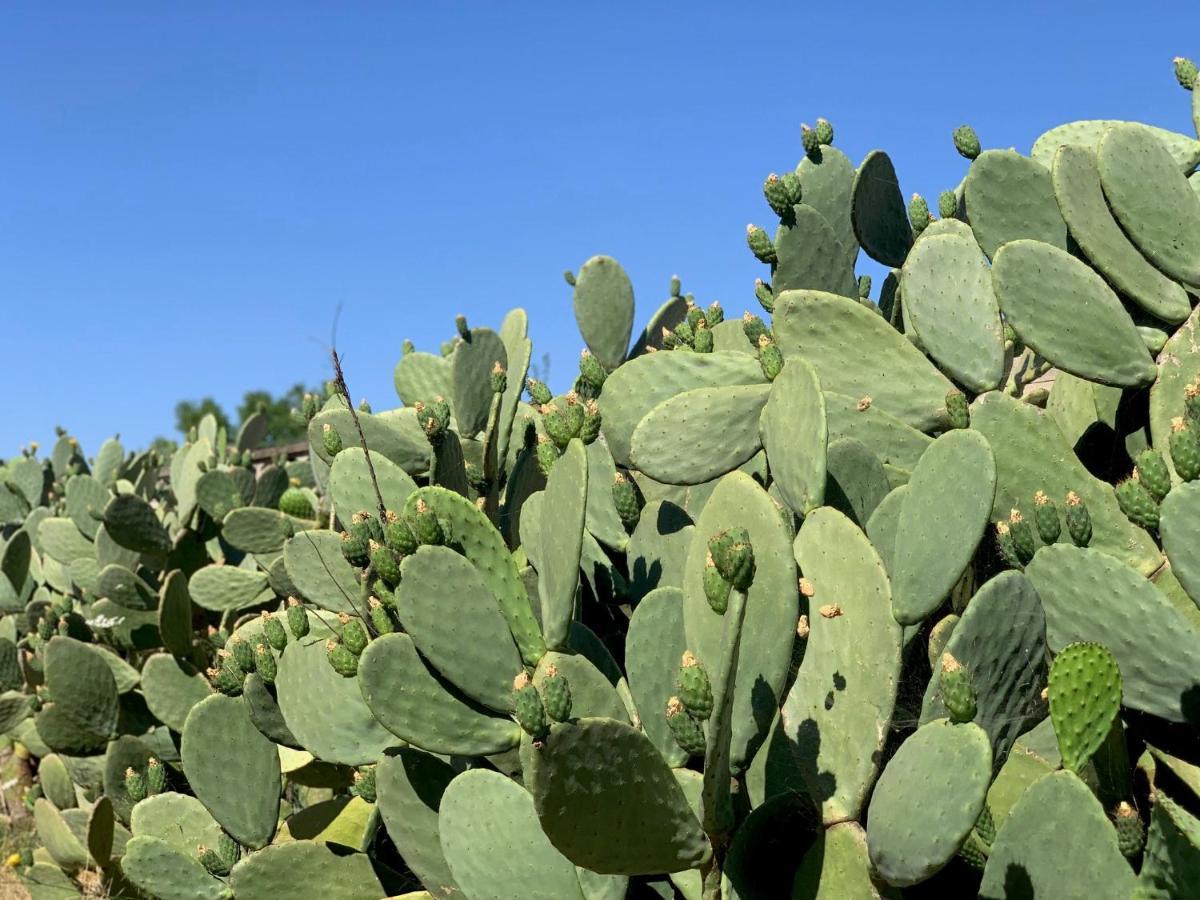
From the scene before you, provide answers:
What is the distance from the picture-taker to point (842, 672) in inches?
84.0

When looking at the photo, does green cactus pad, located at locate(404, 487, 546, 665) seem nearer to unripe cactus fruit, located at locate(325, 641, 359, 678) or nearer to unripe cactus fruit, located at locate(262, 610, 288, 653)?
unripe cactus fruit, located at locate(325, 641, 359, 678)

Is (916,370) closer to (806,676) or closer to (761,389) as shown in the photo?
(761,389)

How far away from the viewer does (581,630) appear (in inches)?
102

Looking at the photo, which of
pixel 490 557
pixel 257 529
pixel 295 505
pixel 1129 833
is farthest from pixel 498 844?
pixel 295 505

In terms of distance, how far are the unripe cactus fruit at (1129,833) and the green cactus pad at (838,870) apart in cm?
34

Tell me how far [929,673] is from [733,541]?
1.01 metres

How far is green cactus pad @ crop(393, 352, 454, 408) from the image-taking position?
418 centimetres

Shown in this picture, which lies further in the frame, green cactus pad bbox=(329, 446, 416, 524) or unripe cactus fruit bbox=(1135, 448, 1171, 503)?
green cactus pad bbox=(329, 446, 416, 524)

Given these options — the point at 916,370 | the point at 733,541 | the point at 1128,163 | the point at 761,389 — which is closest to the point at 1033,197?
the point at 1128,163

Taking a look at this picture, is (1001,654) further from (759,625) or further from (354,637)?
(354,637)

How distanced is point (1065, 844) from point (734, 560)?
682 mm

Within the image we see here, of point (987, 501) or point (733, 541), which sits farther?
point (987, 501)

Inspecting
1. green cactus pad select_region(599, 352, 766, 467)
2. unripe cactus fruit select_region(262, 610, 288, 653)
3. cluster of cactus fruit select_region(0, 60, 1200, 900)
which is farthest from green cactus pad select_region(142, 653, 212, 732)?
green cactus pad select_region(599, 352, 766, 467)

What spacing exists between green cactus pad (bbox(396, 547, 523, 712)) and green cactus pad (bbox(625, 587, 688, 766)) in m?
0.21
